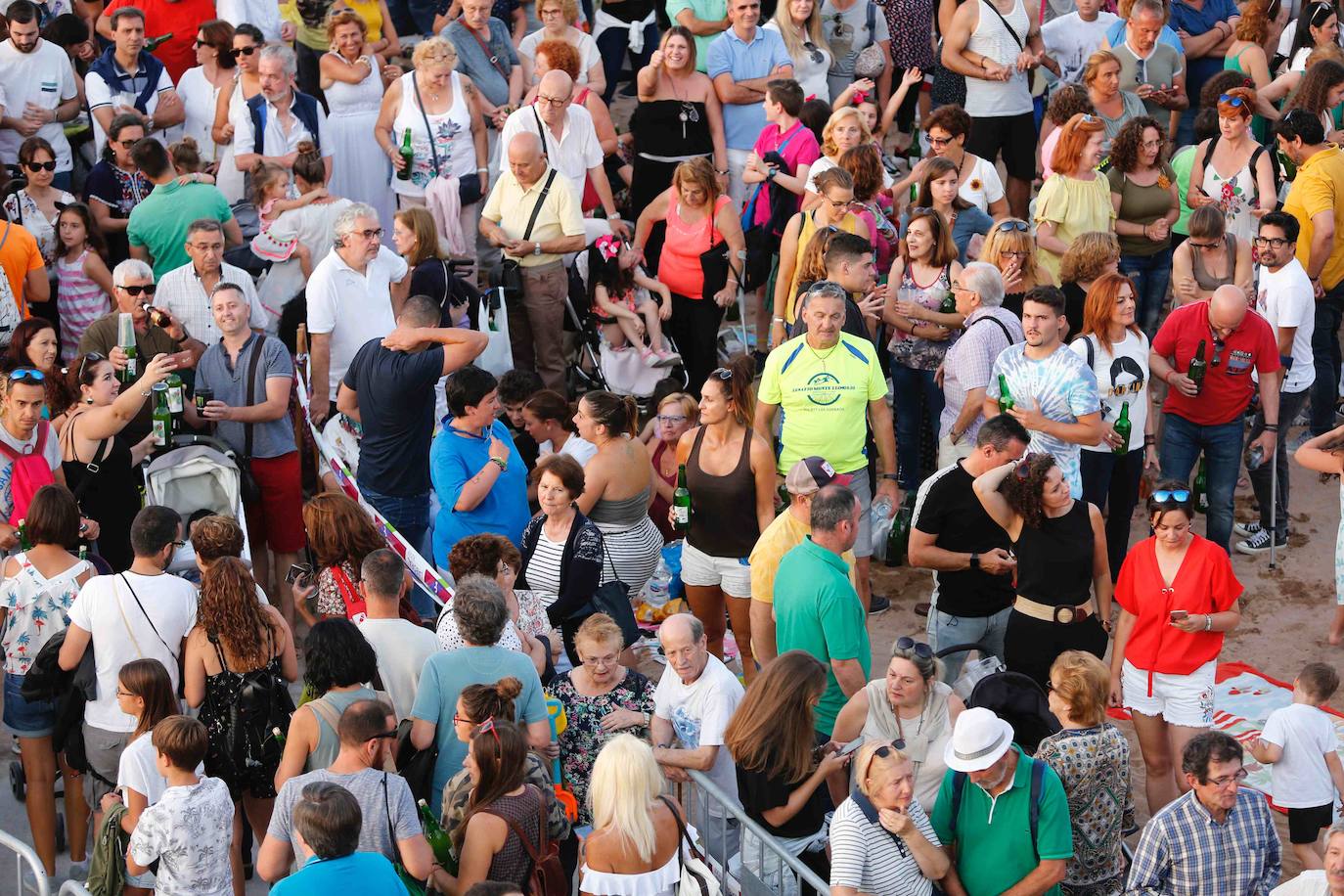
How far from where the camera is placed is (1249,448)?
9.61 metres

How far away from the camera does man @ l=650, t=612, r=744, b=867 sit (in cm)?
592

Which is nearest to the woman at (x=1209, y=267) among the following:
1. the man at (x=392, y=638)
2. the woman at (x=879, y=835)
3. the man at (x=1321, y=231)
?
the man at (x=1321, y=231)

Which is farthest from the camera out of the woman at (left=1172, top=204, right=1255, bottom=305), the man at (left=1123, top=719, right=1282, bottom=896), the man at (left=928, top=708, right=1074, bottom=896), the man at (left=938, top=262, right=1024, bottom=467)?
the woman at (left=1172, top=204, right=1255, bottom=305)

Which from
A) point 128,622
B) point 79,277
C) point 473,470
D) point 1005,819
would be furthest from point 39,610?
point 1005,819

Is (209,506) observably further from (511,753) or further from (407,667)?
(511,753)

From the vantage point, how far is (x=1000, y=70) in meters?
11.1

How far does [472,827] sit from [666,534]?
403cm

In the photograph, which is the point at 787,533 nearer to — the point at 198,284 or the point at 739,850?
the point at 739,850

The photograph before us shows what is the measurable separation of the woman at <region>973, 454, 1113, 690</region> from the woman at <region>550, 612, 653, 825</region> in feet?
5.59

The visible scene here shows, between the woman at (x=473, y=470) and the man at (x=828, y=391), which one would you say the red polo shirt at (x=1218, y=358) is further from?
the woman at (x=473, y=470)

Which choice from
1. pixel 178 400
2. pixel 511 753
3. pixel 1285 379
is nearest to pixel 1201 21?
pixel 1285 379

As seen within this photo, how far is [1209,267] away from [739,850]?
15.8 ft

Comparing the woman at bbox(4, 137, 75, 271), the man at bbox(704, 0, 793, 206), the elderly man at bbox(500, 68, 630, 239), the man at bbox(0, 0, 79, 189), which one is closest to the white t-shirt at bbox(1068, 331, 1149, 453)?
the elderly man at bbox(500, 68, 630, 239)

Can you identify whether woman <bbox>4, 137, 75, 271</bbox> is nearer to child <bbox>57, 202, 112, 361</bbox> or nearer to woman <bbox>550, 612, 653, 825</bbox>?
child <bbox>57, 202, 112, 361</bbox>
